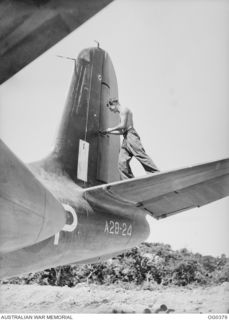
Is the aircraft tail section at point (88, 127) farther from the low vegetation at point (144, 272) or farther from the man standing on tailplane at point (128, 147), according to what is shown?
the low vegetation at point (144, 272)

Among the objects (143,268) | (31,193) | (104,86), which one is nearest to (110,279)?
(143,268)

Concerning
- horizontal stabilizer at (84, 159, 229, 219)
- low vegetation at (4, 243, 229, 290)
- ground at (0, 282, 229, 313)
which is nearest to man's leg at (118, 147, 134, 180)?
horizontal stabilizer at (84, 159, 229, 219)

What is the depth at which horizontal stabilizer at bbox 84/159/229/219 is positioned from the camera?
3.82 m

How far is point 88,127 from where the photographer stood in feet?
17.5

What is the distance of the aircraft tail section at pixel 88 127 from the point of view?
4.98 m

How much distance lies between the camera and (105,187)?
13.9ft

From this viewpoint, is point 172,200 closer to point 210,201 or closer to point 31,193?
point 210,201

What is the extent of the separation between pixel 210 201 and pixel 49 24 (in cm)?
343

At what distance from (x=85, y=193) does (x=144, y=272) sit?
23.0ft

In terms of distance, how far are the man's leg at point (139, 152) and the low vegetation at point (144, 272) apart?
5.85m

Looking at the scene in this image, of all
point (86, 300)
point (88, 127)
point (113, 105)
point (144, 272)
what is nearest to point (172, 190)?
point (88, 127)

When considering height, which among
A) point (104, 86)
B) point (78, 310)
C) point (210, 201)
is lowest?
point (78, 310)

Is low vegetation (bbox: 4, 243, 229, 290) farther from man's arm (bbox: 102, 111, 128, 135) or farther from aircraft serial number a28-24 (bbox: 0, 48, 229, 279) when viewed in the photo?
man's arm (bbox: 102, 111, 128, 135)

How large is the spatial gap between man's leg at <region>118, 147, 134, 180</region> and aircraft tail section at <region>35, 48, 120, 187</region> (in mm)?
504
